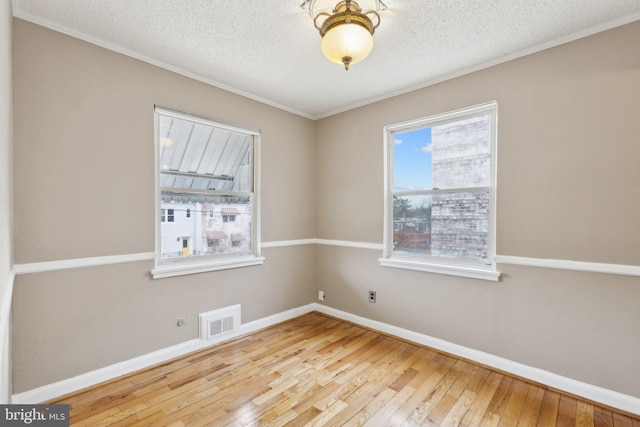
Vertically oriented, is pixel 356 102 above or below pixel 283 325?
above

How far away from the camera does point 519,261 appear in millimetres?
2479

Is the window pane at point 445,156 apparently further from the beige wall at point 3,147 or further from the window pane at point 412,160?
the beige wall at point 3,147

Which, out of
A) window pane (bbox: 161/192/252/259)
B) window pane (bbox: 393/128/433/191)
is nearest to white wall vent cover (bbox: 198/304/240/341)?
window pane (bbox: 161/192/252/259)

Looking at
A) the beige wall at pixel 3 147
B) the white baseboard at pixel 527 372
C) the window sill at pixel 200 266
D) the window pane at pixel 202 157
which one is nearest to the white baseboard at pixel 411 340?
the white baseboard at pixel 527 372

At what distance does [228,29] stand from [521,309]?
10.4 feet

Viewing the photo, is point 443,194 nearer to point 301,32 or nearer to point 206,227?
point 301,32

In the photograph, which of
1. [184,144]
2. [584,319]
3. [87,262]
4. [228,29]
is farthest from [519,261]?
[87,262]

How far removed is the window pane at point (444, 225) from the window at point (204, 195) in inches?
65.4

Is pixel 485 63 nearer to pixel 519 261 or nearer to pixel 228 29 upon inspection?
pixel 519 261

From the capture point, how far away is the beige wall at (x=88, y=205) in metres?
2.05

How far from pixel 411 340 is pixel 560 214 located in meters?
1.79

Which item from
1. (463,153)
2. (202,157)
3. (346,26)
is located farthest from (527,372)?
(202,157)

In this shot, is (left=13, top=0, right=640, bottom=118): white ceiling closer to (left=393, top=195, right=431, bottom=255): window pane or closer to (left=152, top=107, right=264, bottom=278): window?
(left=152, top=107, right=264, bottom=278): window

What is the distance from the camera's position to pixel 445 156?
9.86ft
